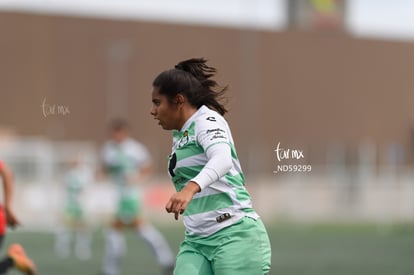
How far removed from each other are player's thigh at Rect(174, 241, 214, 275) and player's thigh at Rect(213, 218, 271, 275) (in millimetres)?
68

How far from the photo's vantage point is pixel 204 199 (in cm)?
680

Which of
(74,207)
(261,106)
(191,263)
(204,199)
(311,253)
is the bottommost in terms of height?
(311,253)

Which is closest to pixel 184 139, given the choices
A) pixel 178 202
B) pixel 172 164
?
pixel 172 164

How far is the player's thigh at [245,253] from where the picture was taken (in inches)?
265

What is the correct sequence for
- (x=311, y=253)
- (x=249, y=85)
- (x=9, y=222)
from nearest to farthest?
1. (x=9, y=222)
2. (x=311, y=253)
3. (x=249, y=85)

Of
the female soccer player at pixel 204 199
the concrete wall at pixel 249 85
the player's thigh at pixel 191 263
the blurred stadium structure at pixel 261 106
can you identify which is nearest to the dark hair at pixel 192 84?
the female soccer player at pixel 204 199

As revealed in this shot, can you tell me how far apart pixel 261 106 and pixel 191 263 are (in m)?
41.3

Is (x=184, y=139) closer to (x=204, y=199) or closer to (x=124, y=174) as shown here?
(x=204, y=199)

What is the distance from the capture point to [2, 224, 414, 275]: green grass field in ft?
50.9

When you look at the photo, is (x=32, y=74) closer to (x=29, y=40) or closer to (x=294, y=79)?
(x=29, y=40)

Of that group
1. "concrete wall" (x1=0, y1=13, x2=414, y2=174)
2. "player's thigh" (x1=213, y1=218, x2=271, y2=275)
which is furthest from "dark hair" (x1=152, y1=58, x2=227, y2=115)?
"concrete wall" (x1=0, y1=13, x2=414, y2=174)

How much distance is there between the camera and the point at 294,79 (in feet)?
154

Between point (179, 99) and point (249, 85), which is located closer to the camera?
point (179, 99)

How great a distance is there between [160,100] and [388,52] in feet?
89.6
